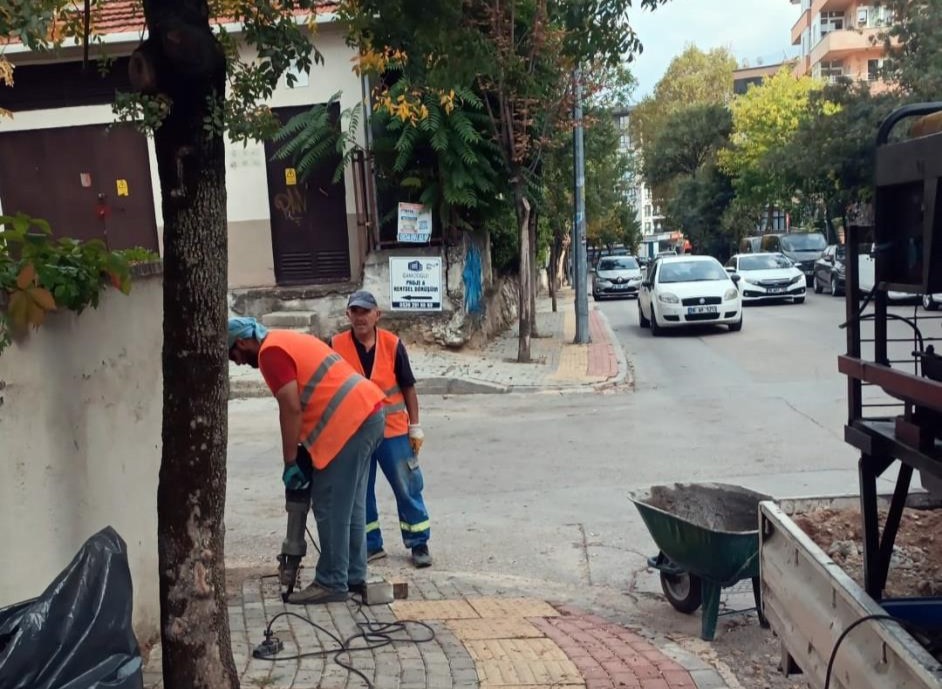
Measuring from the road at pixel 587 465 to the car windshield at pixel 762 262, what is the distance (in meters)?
11.1

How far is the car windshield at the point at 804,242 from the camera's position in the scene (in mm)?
33812

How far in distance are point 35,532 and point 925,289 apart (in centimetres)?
324

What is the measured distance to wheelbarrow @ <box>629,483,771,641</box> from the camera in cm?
460

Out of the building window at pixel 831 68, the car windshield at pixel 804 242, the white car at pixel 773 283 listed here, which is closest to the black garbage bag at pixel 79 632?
the white car at pixel 773 283

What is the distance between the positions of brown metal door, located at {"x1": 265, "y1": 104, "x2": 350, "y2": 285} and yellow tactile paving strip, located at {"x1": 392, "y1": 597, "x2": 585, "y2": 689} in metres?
11.5

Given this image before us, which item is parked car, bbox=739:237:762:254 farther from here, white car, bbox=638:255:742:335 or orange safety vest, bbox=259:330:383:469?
orange safety vest, bbox=259:330:383:469

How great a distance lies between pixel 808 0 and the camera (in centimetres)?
6356

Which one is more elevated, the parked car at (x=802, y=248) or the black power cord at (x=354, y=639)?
the parked car at (x=802, y=248)

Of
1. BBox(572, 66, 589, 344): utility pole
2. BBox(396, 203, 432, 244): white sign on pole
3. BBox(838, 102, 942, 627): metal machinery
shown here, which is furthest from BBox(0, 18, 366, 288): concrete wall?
BBox(838, 102, 942, 627): metal machinery

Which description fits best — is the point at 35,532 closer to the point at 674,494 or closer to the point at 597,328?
the point at 674,494

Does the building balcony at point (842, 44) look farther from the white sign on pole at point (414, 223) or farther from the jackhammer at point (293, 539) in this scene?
the jackhammer at point (293, 539)

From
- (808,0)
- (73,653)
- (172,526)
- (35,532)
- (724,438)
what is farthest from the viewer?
(808,0)

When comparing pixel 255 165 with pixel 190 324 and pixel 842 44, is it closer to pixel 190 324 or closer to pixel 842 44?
pixel 190 324

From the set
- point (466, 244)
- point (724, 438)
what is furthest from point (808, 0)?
point (724, 438)
